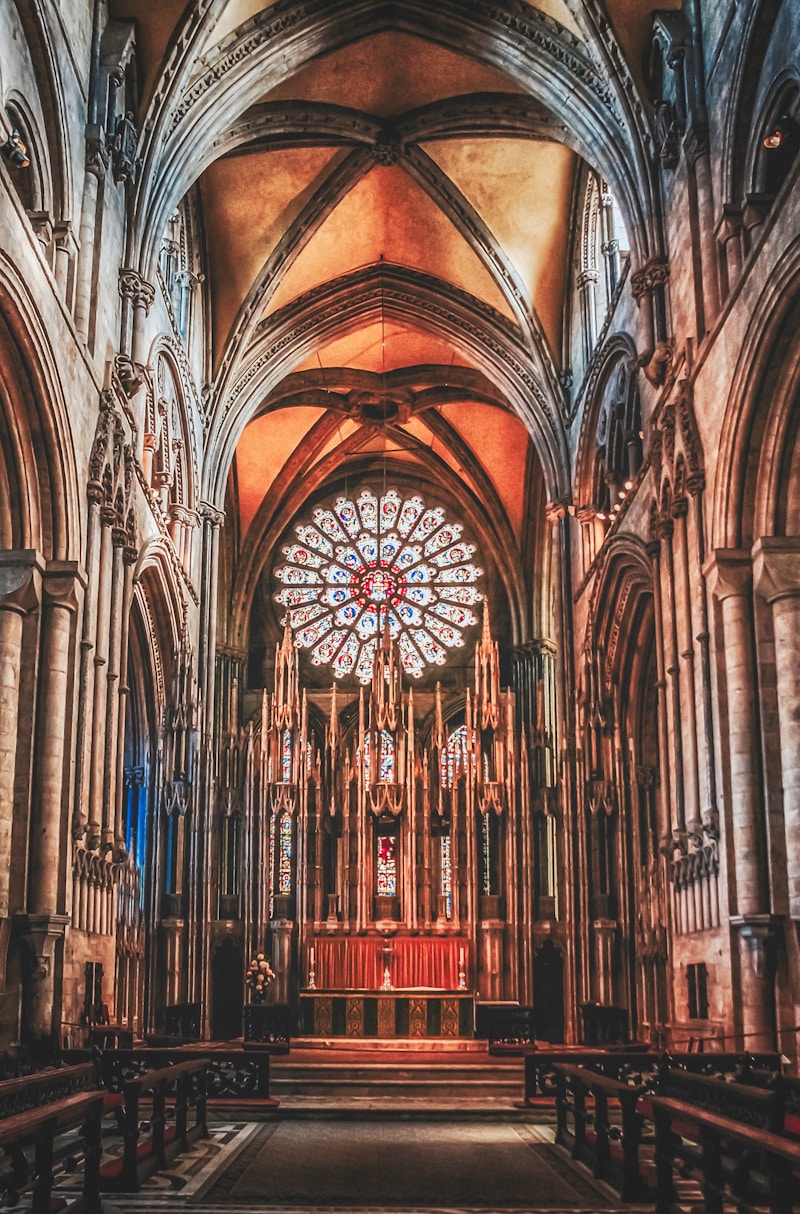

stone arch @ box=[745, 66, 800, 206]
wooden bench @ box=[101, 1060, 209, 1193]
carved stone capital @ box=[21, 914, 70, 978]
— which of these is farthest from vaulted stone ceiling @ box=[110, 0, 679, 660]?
wooden bench @ box=[101, 1060, 209, 1193]

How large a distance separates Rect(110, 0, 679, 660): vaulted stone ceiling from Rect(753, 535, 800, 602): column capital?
28.2 ft

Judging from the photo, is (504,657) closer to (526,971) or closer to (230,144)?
(526,971)

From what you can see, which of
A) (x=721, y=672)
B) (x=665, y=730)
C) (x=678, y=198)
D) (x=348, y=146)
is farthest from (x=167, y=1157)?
(x=348, y=146)

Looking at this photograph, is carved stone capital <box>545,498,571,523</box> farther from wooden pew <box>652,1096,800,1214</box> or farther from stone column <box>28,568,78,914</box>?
wooden pew <box>652,1096,800,1214</box>

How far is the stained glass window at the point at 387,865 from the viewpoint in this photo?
3041 centimetres

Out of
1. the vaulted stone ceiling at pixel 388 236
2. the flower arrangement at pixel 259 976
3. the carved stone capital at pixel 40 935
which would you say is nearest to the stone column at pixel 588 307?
the vaulted stone ceiling at pixel 388 236

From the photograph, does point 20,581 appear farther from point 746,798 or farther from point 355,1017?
point 355,1017

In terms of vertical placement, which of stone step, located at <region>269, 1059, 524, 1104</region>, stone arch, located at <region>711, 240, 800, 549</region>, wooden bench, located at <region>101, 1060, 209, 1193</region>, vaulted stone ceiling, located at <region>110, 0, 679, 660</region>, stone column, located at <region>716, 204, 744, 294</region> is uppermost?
vaulted stone ceiling, located at <region>110, 0, 679, 660</region>

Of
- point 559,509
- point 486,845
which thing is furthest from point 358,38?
point 486,845

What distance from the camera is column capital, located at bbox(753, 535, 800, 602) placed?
1530cm

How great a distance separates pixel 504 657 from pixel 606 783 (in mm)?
10706

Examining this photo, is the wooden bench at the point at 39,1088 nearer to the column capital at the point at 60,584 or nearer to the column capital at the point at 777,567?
the column capital at the point at 60,584

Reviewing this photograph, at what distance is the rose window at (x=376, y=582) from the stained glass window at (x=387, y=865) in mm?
5832

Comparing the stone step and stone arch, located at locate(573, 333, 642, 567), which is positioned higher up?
stone arch, located at locate(573, 333, 642, 567)
